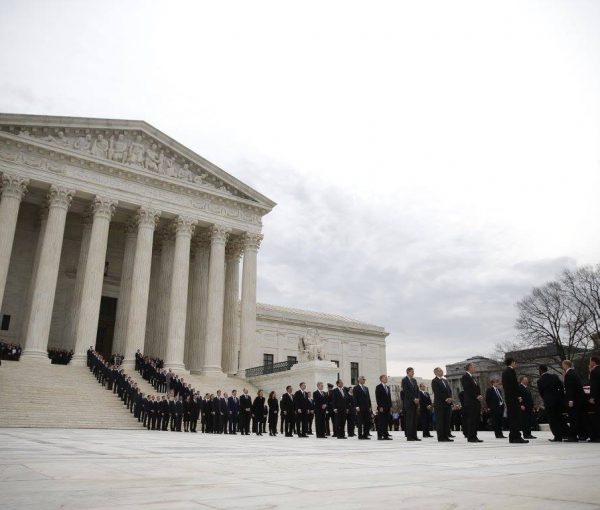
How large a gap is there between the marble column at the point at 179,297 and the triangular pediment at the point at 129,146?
3497 millimetres

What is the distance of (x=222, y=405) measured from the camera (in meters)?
18.7

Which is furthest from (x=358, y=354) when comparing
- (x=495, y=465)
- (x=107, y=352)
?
(x=495, y=465)

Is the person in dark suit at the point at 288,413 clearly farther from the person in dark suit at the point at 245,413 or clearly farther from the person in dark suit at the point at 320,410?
the person in dark suit at the point at 245,413

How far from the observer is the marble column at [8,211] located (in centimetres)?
2659

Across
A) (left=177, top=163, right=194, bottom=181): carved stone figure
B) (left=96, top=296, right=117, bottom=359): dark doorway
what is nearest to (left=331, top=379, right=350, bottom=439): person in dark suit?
(left=177, top=163, right=194, bottom=181): carved stone figure

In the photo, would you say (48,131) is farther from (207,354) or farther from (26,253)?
(207,354)

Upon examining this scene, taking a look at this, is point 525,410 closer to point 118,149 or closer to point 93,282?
point 93,282

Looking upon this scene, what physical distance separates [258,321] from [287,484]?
4705cm

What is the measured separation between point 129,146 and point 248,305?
14075 millimetres

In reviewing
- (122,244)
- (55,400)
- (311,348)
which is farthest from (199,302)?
(55,400)

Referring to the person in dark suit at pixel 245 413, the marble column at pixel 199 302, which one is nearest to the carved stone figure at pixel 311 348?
the person in dark suit at pixel 245 413

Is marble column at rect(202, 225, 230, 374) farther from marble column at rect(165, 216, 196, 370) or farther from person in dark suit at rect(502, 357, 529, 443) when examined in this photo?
person in dark suit at rect(502, 357, 529, 443)

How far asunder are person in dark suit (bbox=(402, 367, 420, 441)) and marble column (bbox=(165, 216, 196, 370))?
2095 centimetres

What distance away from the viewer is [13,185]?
90.4 ft
